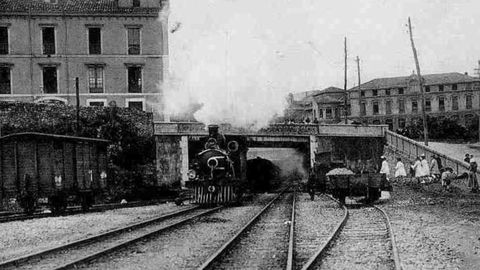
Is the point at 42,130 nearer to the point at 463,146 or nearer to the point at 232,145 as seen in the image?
the point at 232,145

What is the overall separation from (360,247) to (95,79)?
41.2 metres

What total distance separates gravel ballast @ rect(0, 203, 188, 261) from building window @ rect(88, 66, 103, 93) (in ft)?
98.3

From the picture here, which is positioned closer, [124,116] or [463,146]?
[124,116]

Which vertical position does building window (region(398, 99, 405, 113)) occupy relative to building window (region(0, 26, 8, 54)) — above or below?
below

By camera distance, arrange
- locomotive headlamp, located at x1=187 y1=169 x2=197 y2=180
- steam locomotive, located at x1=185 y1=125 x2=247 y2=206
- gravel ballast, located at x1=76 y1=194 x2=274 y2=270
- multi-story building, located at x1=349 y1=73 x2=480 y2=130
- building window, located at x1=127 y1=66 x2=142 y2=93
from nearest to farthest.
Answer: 1. gravel ballast, located at x1=76 y1=194 x2=274 y2=270
2. steam locomotive, located at x1=185 y1=125 x2=247 y2=206
3. locomotive headlamp, located at x1=187 y1=169 x2=197 y2=180
4. building window, located at x1=127 y1=66 x2=142 y2=93
5. multi-story building, located at x1=349 y1=73 x2=480 y2=130

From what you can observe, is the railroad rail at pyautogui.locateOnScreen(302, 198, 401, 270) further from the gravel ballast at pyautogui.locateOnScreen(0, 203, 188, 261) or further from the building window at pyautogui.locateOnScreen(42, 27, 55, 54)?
the building window at pyautogui.locateOnScreen(42, 27, 55, 54)

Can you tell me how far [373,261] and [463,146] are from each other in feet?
152

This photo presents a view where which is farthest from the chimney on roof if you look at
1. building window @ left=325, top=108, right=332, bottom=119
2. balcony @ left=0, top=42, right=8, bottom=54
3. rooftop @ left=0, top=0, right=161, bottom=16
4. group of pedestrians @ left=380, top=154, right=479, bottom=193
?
building window @ left=325, top=108, right=332, bottom=119

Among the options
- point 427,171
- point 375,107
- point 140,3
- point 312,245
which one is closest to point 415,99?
point 375,107

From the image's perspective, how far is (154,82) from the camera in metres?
50.9

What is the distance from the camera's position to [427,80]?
86.5 m

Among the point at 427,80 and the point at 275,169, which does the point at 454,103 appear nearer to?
the point at 427,80

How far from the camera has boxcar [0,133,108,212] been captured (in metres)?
21.5

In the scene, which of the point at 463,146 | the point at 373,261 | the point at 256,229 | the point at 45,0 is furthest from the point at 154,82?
the point at 373,261
